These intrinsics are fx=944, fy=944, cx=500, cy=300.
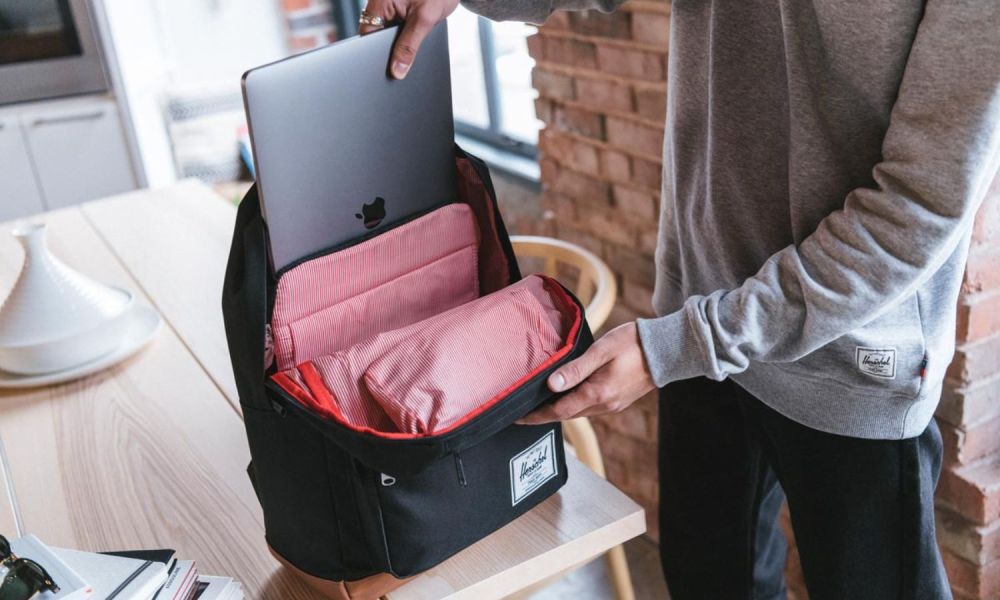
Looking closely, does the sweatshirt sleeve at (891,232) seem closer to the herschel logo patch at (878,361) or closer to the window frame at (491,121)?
the herschel logo patch at (878,361)

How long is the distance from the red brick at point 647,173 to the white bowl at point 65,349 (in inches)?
35.0

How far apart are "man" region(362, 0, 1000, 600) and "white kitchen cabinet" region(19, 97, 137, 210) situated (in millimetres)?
2366

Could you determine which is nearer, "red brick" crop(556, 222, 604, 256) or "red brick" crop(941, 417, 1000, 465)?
"red brick" crop(941, 417, 1000, 465)

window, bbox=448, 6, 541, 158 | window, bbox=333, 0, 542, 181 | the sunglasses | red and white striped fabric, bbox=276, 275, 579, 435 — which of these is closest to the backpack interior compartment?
red and white striped fabric, bbox=276, 275, 579, 435

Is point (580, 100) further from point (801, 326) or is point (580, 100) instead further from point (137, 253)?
point (801, 326)

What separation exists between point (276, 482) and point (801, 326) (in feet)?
1.64

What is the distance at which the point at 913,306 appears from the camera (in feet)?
2.98

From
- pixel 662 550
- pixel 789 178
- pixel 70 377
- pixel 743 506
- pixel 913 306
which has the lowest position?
pixel 662 550

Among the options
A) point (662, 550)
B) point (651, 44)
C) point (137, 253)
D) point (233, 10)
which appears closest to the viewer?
point (662, 550)

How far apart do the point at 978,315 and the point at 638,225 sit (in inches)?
25.9

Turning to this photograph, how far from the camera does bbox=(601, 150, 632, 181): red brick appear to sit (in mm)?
1721

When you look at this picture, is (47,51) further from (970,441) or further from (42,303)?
(970,441)


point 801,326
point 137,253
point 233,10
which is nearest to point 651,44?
point 801,326

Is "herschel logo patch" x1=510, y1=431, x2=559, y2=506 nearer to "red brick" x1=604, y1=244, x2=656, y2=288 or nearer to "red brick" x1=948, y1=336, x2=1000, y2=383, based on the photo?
"red brick" x1=948, y1=336, x2=1000, y2=383
